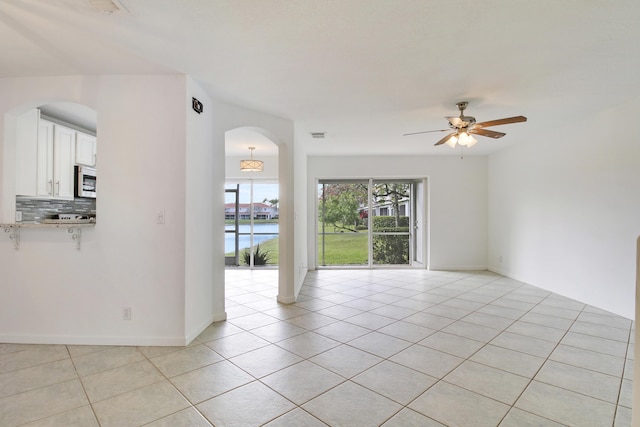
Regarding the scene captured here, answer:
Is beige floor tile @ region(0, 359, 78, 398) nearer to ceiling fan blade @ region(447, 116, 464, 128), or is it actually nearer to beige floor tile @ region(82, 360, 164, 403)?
beige floor tile @ region(82, 360, 164, 403)

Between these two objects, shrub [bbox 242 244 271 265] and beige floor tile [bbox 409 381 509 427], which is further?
shrub [bbox 242 244 271 265]

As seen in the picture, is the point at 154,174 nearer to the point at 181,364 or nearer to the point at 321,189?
the point at 181,364

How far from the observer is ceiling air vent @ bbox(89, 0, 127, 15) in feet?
6.18

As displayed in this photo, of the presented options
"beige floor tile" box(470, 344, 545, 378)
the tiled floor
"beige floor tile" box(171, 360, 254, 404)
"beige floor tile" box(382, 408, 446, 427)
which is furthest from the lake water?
"beige floor tile" box(382, 408, 446, 427)

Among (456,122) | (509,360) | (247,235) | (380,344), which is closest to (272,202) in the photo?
(247,235)

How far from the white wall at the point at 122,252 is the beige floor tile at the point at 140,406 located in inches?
30.5

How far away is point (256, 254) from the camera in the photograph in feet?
24.2

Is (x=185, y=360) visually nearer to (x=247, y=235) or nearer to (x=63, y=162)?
(x=63, y=162)

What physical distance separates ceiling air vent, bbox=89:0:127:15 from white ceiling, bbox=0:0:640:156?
0.04 m

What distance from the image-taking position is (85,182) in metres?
4.38

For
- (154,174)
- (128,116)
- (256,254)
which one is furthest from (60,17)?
(256,254)

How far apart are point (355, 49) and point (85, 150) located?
13.3 feet

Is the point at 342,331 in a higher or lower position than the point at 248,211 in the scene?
lower

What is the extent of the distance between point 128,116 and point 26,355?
2.27 m
